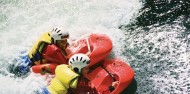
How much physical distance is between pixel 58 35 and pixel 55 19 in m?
3.89

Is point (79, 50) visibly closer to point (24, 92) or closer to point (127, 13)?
point (24, 92)

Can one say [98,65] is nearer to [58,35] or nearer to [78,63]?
[58,35]

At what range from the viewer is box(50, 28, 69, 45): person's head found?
26.0 ft

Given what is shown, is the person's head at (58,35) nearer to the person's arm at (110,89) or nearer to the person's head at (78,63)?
the person's head at (78,63)

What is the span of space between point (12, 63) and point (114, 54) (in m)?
2.75

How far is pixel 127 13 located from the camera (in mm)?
11312

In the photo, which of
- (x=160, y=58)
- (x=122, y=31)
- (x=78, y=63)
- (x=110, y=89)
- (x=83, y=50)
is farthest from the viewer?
(x=122, y=31)

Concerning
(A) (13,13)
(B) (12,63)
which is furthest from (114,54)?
Result: (A) (13,13)

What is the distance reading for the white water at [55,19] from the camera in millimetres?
10180

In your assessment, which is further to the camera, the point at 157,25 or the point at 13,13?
the point at 13,13

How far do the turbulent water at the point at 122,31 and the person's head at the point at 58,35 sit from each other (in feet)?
3.06

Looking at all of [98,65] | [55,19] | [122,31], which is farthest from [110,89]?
[55,19]

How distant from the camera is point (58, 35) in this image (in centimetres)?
795

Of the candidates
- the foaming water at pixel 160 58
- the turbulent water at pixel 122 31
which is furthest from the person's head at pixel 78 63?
the foaming water at pixel 160 58
